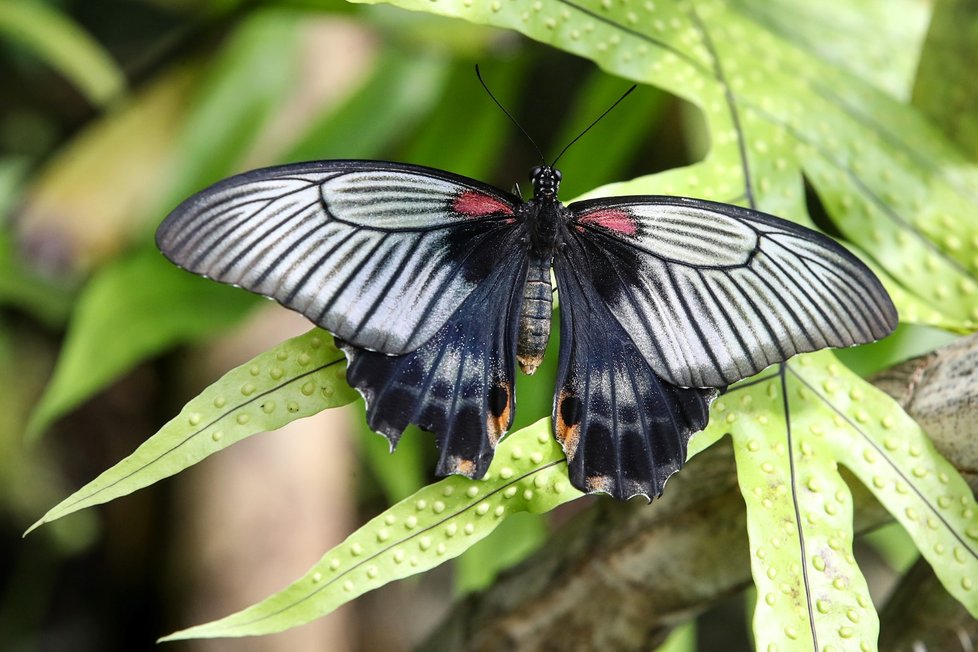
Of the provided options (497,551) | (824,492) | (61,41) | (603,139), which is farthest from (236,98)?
(824,492)

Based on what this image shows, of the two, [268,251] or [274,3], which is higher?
[274,3]

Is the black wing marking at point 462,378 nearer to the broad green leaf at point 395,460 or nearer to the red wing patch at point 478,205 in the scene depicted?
the red wing patch at point 478,205

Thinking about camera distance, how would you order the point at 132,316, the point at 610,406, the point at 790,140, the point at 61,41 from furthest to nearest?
the point at 61,41, the point at 132,316, the point at 790,140, the point at 610,406

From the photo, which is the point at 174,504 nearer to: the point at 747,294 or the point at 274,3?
the point at 274,3

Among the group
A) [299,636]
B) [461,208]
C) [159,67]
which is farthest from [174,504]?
[461,208]

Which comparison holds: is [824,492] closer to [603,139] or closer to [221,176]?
[603,139]

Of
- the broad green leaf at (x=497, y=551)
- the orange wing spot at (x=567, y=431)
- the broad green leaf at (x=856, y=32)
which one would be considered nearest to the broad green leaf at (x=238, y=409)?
the orange wing spot at (x=567, y=431)

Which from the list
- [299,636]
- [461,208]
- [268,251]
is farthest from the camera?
[299,636]
